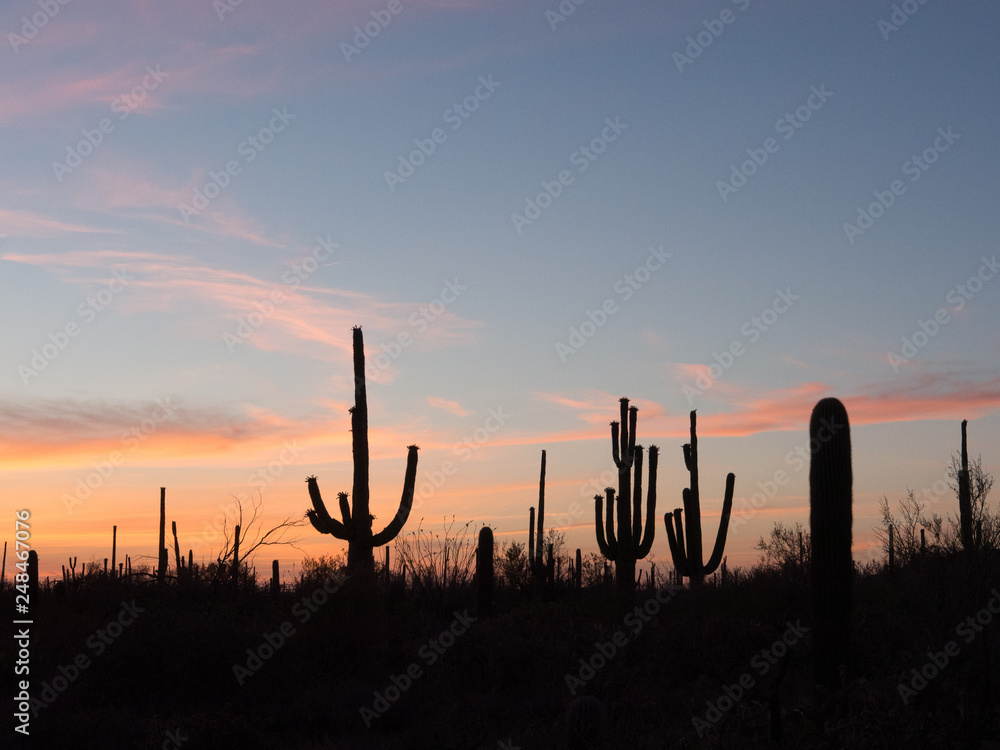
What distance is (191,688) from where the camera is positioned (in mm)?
12695

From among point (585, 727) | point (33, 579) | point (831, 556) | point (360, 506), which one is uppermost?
point (360, 506)

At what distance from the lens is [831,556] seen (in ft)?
38.3

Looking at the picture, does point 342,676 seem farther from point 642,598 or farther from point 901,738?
point 642,598

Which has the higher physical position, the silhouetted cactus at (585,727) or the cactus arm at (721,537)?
the cactus arm at (721,537)

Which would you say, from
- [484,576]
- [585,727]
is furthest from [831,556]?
[484,576]

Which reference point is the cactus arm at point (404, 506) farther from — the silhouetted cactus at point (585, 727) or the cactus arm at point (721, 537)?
the silhouetted cactus at point (585, 727)

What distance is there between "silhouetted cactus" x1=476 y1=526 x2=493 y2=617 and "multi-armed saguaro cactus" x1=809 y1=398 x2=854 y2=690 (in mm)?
6907

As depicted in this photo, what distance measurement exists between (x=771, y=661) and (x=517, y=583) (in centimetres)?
1068

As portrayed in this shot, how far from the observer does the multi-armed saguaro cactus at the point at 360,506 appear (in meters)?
19.8

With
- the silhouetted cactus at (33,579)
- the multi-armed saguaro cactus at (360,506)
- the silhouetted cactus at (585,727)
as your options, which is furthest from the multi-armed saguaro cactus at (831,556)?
the silhouetted cactus at (33,579)

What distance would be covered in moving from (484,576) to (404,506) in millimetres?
3450

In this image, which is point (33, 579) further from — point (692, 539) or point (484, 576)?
point (692, 539)

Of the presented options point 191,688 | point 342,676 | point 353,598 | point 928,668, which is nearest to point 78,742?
point 191,688

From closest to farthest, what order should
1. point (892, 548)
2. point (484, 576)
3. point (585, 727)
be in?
1. point (585, 727)
2. point (484, 576)
3. point (892, 548)
